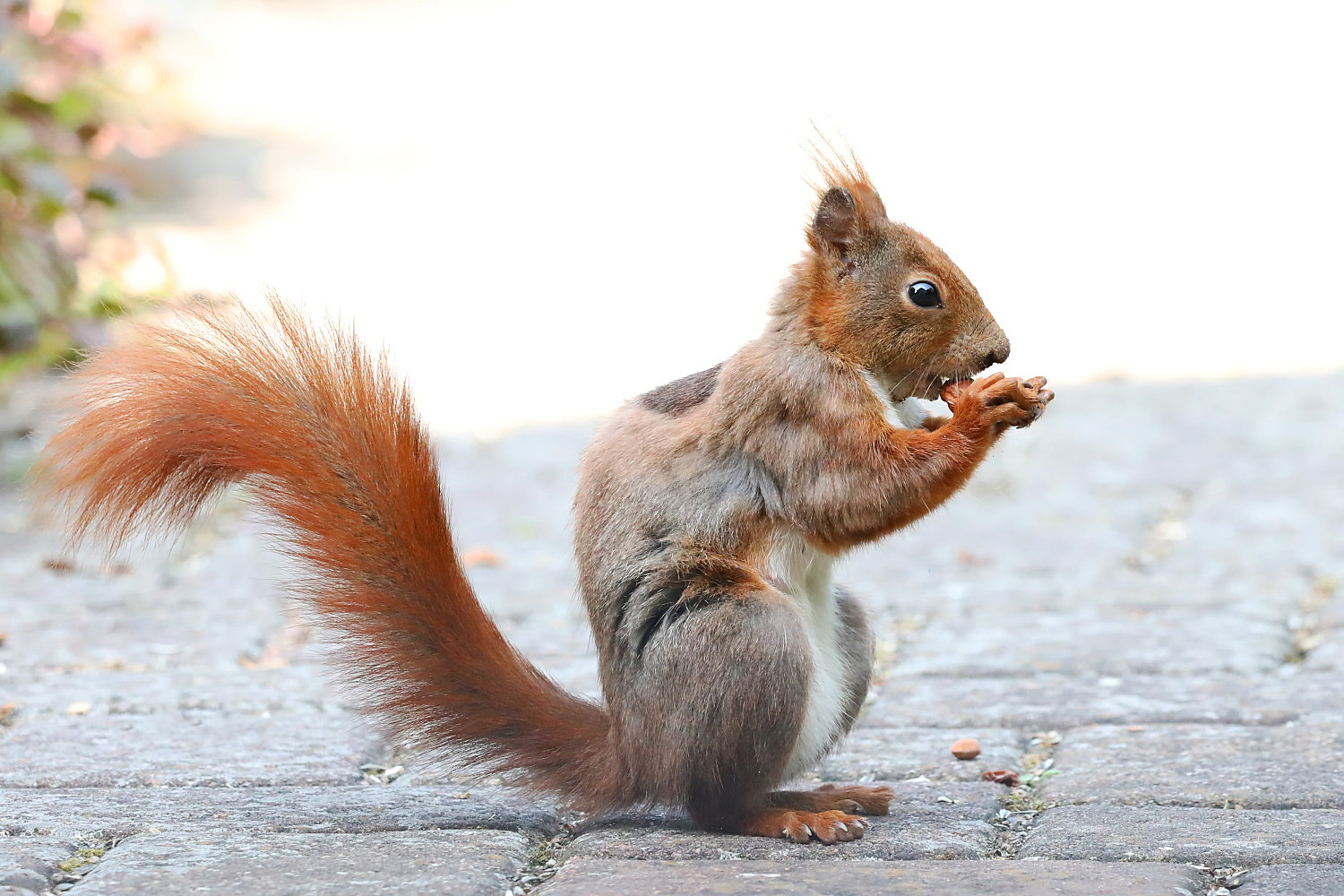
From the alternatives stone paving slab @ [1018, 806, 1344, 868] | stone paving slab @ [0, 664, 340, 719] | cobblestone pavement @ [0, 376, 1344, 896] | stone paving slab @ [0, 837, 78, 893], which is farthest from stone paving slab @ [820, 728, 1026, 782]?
stone paving slab @ [0, 837, 78, 893]

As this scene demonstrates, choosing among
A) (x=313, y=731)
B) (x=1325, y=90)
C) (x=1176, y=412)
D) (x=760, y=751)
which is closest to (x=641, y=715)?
(x=760, y=751)

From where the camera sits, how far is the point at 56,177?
5.86 metres

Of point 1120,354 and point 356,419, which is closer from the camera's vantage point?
point 356,419

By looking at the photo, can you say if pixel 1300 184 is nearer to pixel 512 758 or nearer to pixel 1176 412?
pixel 1176 412

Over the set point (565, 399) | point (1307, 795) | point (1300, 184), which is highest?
point (1300, 184)

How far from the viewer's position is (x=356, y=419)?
3.03 metres

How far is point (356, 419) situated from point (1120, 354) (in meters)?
6.01

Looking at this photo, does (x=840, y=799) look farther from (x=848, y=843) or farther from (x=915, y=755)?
(x=915, y=755)

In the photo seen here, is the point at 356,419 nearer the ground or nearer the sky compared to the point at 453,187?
nearer the ground

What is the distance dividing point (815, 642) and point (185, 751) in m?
1.39

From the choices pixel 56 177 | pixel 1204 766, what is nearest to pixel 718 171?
pixel 56 177

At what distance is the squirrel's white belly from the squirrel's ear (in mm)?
616

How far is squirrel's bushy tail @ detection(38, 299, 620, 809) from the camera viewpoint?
2.89 m

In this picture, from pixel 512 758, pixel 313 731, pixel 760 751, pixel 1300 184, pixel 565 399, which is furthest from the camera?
pixel 1300 184
